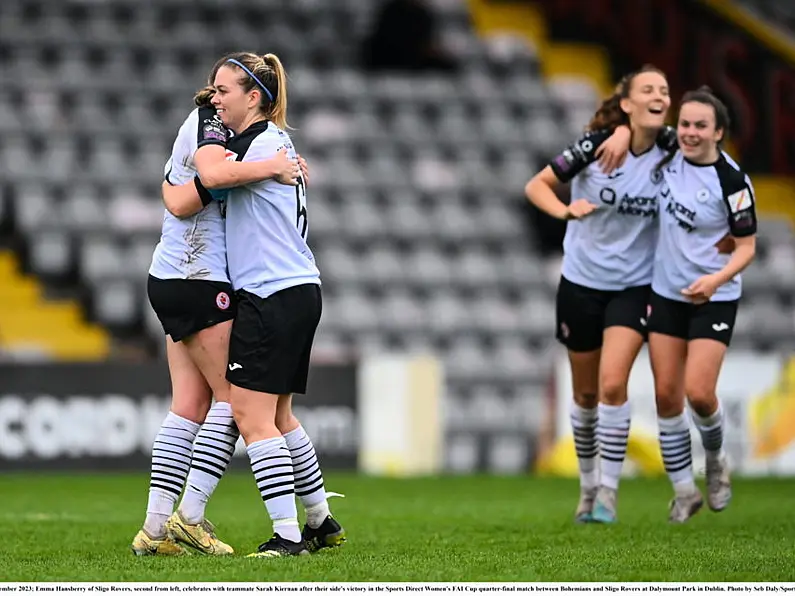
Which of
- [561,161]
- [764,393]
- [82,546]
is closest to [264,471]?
[82,546]

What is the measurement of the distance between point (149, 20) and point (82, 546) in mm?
12267

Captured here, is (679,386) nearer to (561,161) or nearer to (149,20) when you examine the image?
(561,161)

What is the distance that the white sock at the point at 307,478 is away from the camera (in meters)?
6.30

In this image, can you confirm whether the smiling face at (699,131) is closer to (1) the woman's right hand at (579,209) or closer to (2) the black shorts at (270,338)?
(1) the woman's right hand at (579,209)

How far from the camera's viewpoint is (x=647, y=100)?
25.6 ft

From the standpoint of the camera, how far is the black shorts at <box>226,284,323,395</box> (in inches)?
234

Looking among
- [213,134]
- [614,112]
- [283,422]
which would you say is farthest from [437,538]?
[614,112]

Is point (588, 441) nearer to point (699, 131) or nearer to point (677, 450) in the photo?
point (677, 450)

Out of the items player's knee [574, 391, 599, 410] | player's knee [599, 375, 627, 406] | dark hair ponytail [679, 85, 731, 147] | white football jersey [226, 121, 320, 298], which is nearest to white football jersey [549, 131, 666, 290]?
dark hair ponytail [679, 85, 731, 147]

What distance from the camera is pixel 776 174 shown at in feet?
59.6

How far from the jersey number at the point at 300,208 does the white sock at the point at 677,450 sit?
8.92 feet

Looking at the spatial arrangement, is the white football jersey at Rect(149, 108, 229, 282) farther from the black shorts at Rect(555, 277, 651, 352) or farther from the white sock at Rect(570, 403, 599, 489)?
the white sock at Rect(570, 403, 599, 489)

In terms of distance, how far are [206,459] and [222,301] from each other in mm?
619

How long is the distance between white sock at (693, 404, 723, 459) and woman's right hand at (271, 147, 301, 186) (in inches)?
116
